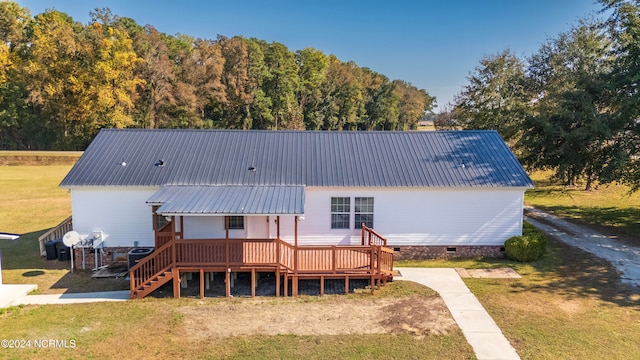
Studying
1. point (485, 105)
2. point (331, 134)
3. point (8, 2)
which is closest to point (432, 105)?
point (485, 105)

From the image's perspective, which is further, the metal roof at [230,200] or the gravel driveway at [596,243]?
the gravel driveway at [596,243]

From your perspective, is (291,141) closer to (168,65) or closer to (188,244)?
(188,244)

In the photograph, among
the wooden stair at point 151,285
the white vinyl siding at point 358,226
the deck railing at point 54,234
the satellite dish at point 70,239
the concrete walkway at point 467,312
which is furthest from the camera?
the deck railing at point 54,234

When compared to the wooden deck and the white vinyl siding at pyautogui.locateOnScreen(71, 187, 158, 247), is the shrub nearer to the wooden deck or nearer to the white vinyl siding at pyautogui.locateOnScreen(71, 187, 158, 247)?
the wooden deck

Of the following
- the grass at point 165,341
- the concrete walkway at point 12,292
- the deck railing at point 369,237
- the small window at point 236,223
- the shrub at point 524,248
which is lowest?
the grass at point 165,341

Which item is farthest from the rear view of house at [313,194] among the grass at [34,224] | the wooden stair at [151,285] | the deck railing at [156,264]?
the grass at [34,224]

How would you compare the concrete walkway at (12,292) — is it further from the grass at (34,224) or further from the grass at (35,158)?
the grass at (35,158)
